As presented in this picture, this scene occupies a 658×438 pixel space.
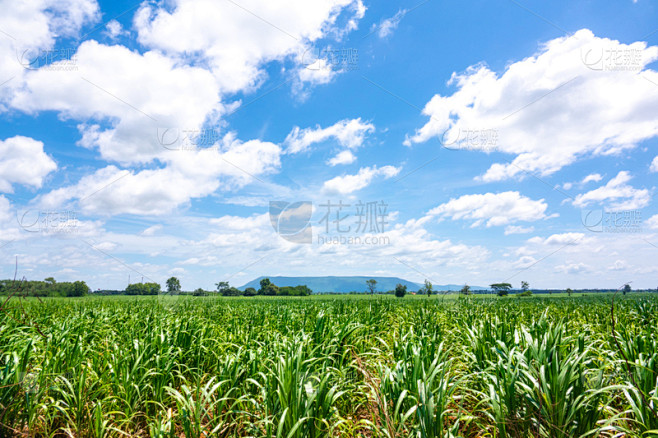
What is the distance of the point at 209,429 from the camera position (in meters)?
3.38

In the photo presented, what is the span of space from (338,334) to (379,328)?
2.51 metres

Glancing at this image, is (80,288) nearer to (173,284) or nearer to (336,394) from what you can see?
(173,284)

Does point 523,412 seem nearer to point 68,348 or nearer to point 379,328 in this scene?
point 379,328

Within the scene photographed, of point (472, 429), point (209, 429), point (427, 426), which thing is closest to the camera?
point (427, 426)

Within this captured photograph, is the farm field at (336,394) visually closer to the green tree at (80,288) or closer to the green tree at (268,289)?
the green tree at (80,288)

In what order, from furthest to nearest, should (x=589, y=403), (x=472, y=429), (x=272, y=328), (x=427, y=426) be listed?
(x=272, y=328), (x=472, y=429), (x=589, y=403), (x=427, y=426)

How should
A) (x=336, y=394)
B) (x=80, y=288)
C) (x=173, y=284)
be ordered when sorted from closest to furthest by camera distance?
(x=336, y=394) < (x=173, y=284) < (x=80, y=288)

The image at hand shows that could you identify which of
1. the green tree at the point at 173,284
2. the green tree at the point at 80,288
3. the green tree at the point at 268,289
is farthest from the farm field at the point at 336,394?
the green tree at the point at 268,289

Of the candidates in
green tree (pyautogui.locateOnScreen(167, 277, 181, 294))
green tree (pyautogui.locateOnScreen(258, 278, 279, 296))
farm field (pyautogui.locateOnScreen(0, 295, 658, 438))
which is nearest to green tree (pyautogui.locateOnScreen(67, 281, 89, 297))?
green tree (pyautogui.locateOnScreen(258, 278, 279, 296))

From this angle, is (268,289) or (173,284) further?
(268,289)

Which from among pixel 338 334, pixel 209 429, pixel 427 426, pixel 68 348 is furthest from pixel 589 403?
pixel 68 348

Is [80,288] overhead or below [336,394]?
below

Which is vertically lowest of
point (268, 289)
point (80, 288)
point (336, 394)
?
point (268, 289)

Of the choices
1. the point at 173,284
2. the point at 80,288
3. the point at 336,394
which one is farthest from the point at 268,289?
the point at 336,394
